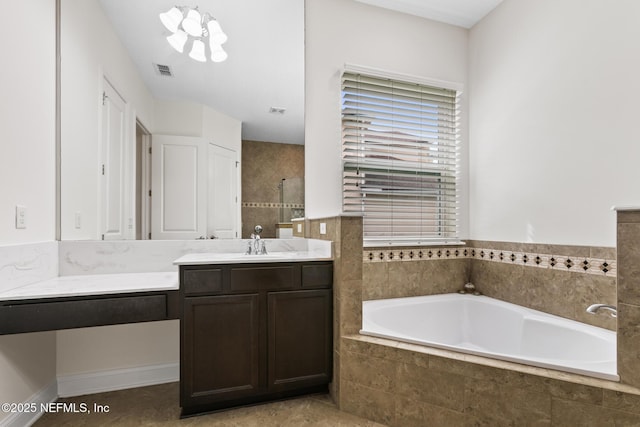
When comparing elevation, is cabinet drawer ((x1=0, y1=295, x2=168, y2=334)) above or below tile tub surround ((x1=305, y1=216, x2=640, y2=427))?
above

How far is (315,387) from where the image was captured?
1974 millimetres

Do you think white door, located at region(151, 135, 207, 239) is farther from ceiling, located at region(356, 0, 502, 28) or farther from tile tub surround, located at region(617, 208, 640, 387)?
tile tub surround, located at region(617, 208, 640, 387)

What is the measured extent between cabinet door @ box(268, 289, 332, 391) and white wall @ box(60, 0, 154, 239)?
1.33 m

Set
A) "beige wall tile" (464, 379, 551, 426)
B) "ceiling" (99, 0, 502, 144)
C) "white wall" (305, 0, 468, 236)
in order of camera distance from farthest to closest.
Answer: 1. "white wall" (305, 0, 468, 236)
2. "ceiling" (99, 0, 502, 144)
3. "beige wall tile" (464, 379, 551, 426)

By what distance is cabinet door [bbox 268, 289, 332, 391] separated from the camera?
6.03 ft

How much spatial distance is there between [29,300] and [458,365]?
211cm

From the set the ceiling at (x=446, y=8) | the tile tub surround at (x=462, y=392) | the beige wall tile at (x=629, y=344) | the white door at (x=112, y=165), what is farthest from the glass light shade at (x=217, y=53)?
the beige wall tile at (x=629, y=344)

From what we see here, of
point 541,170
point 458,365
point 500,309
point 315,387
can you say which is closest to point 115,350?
point 315,387

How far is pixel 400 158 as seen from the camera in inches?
103

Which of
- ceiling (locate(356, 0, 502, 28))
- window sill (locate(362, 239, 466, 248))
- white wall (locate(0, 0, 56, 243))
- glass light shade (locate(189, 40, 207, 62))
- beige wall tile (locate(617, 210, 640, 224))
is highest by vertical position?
ceiling (locate(356, 0, 502, 28))

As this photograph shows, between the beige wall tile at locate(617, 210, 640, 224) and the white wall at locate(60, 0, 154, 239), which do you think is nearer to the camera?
the beige wall tile at locate(617, 210, 640, 224)

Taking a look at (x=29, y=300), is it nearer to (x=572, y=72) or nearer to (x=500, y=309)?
(x=500, y=309)

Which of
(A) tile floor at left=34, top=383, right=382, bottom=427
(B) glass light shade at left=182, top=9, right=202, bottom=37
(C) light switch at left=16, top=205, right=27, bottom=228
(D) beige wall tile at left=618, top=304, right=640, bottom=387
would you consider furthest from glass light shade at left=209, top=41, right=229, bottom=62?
(D) beige wall tile at left=618, top=304, right=640, bottom=387

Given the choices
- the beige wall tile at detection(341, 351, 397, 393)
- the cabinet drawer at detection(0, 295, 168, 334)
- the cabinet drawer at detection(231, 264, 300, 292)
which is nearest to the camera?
the cabinet drawer at detection(0, 295, 168, 334)
